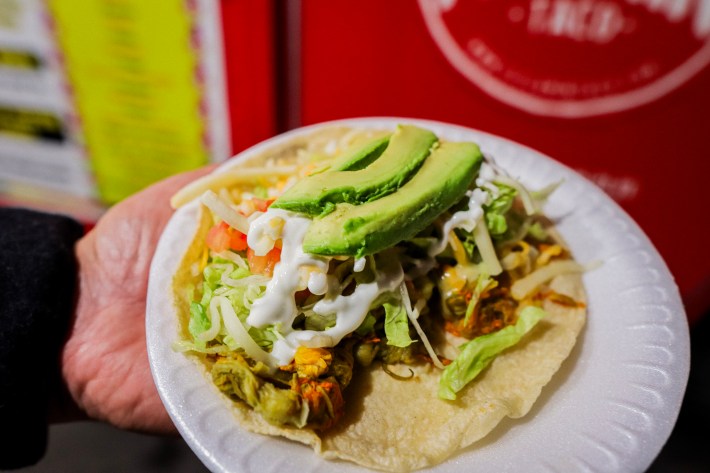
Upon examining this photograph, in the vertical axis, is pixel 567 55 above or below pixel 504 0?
below

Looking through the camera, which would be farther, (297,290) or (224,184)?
(224,184)

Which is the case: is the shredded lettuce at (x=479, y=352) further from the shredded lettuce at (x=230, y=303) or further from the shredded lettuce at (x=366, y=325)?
the shredded lettuce at (x=230, y=303)

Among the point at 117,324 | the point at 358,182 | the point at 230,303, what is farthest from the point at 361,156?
the point at 117,324

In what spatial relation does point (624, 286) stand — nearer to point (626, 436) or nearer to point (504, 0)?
point (626, 436)

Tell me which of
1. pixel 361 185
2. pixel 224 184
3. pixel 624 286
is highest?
pixel 361 185

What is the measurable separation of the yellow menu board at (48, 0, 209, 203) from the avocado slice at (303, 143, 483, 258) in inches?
81.0

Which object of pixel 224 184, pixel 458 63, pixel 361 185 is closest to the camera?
pixel 361 185

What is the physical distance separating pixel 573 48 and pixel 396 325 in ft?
6.49

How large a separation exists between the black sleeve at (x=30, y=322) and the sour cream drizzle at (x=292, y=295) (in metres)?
0.86

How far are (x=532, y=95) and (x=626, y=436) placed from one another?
2.09 meters

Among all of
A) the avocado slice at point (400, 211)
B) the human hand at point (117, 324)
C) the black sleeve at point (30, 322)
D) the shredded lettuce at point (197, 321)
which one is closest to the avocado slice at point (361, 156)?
the avocado slice at point (400, 211)

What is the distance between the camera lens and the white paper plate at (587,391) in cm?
146

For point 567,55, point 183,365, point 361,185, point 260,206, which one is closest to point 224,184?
point 260,206

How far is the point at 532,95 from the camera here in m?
3.13
